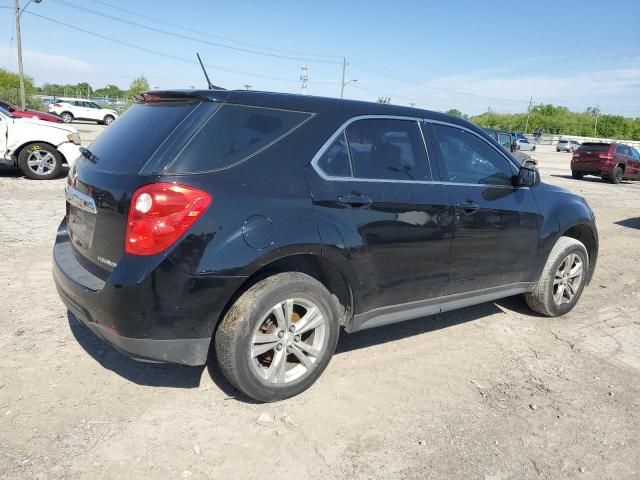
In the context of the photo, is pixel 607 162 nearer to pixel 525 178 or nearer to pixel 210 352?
pixel 525 178

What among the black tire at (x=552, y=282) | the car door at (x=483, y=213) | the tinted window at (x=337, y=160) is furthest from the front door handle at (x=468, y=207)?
the black tire at (x=552, y=282)

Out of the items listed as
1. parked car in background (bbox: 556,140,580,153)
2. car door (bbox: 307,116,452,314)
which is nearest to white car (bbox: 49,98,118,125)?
car door (bbox: 307,116,452,314)

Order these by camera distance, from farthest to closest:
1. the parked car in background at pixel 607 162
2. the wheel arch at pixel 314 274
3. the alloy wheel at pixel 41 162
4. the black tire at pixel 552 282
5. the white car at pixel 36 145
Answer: the parked car in background at pixel 607 162 < the alloy wheel at pixel 41 162 < the white car at pixel 36 145 < the black tire at pixel 552 282 < the wheel arch at pixel 314 274

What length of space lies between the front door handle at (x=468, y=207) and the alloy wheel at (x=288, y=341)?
1.35 m

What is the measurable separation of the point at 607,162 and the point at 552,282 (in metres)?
18.0

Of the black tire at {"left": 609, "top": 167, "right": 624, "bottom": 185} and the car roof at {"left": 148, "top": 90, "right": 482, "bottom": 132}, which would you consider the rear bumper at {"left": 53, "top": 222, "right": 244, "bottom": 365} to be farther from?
the black tire at {"left": 609, "top": 167, "right": 624, "bottom": 185}

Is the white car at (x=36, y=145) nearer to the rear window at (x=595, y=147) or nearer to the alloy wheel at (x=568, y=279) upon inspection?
the alloy wheel at (x=568, y=279)

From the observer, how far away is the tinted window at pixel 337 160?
10.2ft

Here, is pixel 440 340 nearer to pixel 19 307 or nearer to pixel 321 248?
pixel 321 248

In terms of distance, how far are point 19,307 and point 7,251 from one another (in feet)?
5.90

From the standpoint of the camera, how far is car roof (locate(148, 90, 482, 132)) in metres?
2.94

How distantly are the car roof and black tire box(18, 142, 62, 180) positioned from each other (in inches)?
326

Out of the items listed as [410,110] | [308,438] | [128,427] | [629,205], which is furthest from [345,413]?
[629,205]

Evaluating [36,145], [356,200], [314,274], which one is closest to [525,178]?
[356,200]
